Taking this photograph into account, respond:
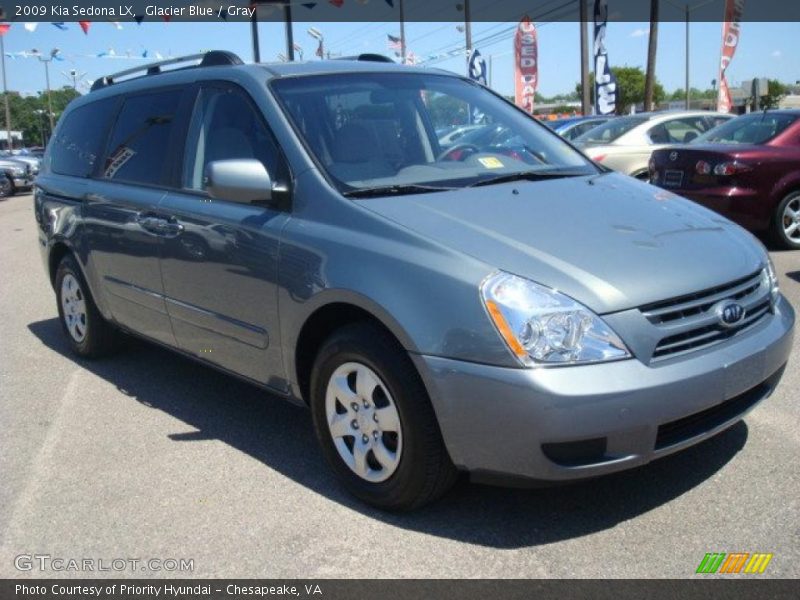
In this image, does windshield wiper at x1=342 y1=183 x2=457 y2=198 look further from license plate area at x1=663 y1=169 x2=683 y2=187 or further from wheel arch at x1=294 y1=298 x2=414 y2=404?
license plate area at x1=663 y1=169 x2=683 y2=187

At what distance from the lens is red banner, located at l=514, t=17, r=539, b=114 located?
24.1 metres

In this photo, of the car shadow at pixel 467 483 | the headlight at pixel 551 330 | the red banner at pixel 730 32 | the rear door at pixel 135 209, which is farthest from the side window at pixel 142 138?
the red banner at pixel 730 32

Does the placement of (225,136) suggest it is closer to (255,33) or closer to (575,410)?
(575,410)

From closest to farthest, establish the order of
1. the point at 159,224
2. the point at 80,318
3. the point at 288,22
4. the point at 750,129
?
the point at 159,224, the point at 80,318, the point at 750,129, the point at 288,22

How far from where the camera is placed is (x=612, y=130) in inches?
467

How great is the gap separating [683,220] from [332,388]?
165 centimetres

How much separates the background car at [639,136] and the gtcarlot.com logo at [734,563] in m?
8.60

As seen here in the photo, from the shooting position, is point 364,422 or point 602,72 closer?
point 364,422

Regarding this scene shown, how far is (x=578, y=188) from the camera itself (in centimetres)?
371

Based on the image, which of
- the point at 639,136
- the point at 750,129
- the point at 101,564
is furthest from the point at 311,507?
the point at 639,136

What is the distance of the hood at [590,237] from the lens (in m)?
2.85

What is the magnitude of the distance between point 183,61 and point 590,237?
10.0 feet

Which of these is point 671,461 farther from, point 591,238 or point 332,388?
point 332,388

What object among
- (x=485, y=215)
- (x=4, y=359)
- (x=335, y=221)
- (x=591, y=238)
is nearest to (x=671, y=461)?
(x=591, y=238)
